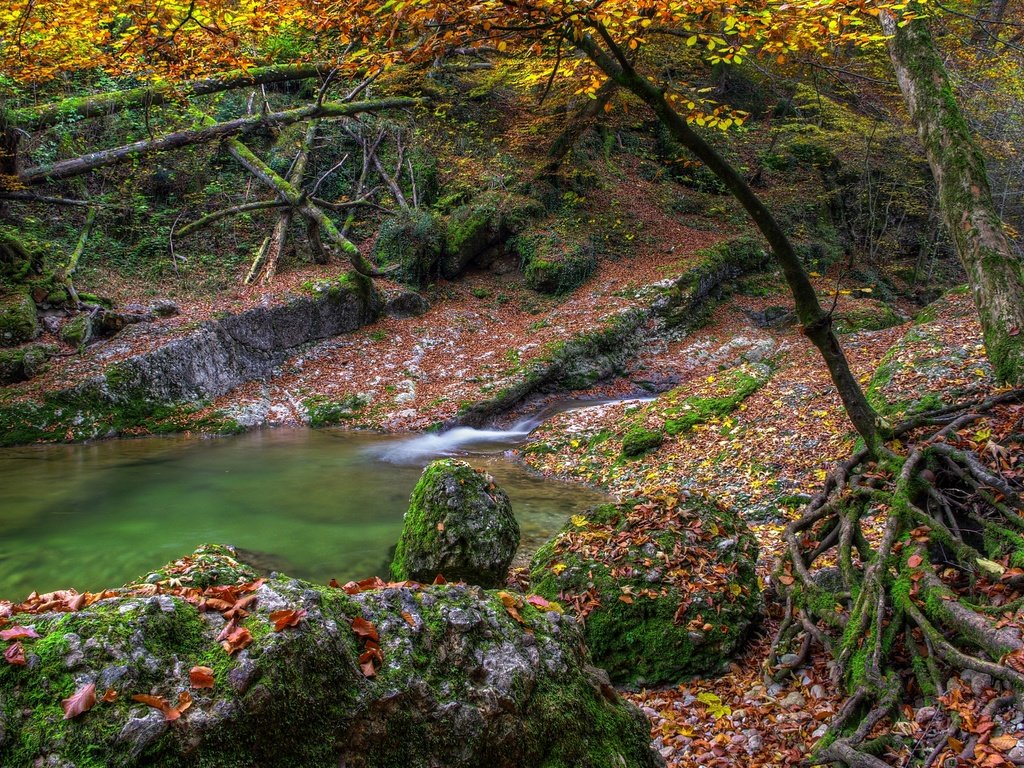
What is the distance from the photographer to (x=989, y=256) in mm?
6336

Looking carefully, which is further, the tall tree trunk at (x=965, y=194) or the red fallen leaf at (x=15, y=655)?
the tall tree trunk at (x=965, y=194)

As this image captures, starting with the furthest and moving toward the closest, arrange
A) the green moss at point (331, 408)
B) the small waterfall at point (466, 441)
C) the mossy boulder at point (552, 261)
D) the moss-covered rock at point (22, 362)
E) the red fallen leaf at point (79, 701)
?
the mossy boulder at point (552, 261), the green moss at point (331, 408), the moss-covered rock at point (22, 362), the small waterfall at point (466, 441), the red fallen leaf at point (79, 701)

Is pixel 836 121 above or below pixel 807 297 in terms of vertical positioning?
above

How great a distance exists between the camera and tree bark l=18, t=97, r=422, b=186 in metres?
17.1

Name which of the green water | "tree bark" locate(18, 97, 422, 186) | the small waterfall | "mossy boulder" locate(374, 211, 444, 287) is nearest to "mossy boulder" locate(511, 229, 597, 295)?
"mossy boulder" locate(374, 211, 444, 287)

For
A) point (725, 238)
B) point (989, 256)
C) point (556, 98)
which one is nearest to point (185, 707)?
point (989, 256)

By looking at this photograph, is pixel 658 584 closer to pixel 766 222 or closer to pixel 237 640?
pixel 766 222

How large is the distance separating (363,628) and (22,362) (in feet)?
49.3

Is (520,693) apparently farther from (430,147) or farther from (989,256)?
(430,147)

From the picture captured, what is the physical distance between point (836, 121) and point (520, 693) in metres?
20.8

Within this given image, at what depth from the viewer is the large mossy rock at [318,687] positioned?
1.75m

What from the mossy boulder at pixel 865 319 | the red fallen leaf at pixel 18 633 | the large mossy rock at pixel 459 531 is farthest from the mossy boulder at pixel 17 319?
the mossy boulder at pixel 865 319

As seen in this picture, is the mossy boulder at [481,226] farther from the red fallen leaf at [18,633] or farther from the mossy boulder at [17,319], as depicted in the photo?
the red fallen leaf at [18,633]

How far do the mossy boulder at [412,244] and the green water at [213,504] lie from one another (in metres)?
8.31
